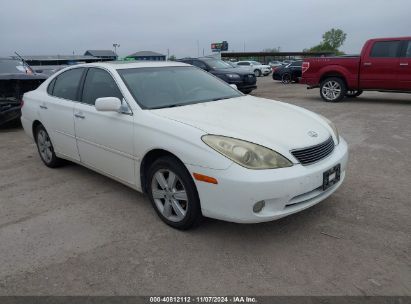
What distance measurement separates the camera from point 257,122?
11.5 feet

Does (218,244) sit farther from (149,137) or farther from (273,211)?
(149,137)

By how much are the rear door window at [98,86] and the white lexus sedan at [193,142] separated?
0.5 inches

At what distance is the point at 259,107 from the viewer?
163 inches

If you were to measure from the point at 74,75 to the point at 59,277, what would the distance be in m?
2.90

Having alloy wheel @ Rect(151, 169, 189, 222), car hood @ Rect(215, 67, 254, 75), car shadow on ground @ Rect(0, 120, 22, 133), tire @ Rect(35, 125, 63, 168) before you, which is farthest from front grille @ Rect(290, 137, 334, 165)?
car hood @ Rect(215, 67, 254, 75)

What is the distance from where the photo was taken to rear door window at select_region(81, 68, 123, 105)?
4.15 meters

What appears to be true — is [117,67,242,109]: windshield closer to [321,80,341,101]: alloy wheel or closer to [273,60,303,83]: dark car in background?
[321,80,341,101]: alloy wheel

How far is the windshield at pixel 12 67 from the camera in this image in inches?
389

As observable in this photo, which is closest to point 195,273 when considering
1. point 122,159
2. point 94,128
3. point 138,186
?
point 138,186

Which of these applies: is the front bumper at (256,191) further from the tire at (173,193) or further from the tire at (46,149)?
the tire at (46,149)

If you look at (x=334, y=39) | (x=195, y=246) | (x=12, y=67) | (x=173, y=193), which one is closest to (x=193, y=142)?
(x=173, y=193)

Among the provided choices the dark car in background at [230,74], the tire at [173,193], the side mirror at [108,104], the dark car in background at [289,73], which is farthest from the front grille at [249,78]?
the tire at [173,193]

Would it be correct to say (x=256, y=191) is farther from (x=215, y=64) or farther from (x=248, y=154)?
(x=215, y=64)

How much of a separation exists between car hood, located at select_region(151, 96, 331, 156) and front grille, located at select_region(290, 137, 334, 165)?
42mm
